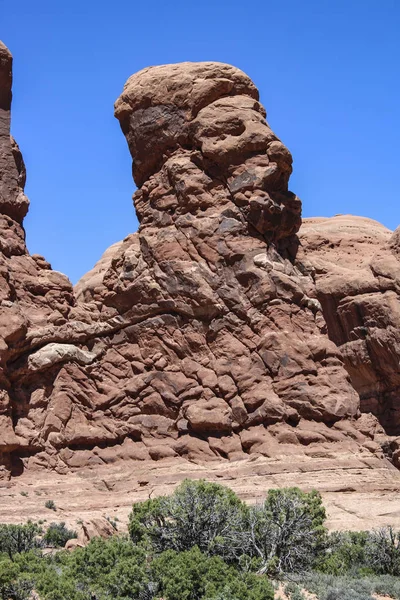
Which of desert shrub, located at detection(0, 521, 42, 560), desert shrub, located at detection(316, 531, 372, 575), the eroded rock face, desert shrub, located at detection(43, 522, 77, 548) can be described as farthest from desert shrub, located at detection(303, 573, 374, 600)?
the eroded rock face

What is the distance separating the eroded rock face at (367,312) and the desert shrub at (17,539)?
15632 mm

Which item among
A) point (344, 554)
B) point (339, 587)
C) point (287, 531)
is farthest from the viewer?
point (344, 554)

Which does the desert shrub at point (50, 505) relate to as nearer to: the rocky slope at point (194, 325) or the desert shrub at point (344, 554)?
the rocky slope at point (194, 325)

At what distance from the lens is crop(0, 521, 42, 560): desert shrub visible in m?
18.6

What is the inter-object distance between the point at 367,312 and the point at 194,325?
7.82 metres

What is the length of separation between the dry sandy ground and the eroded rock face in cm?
599

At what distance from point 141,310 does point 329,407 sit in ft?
24.9

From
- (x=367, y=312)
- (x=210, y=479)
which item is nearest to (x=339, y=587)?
(x=210, y=479)

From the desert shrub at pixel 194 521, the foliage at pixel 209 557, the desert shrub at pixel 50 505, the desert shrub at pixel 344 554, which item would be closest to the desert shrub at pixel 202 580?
the foliage at pixel 209 557

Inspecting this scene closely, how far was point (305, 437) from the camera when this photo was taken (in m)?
25.4

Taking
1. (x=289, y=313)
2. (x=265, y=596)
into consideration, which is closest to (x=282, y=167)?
(x=289, y=313)

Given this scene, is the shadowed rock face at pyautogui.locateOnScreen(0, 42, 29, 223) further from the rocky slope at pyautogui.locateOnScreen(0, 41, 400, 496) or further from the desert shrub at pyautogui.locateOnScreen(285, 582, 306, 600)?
the desert shrub at pyautogui.locateOnScreen(285, 582, 306, 600)

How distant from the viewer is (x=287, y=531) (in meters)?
17.7

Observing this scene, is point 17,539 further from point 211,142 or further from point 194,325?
point 211,142
